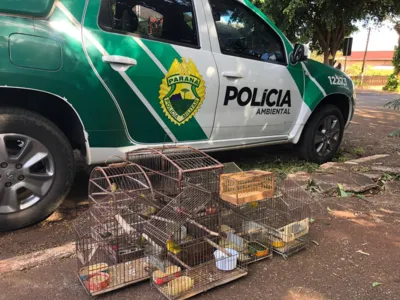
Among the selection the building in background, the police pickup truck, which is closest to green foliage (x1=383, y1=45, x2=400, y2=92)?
the building in background

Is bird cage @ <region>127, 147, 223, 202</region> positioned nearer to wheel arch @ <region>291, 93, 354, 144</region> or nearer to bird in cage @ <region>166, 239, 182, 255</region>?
bird in cage @ <region>166, 239, 182, 255</region>

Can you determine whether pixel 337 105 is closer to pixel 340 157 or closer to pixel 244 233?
pixel 340 157

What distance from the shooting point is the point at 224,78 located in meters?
3.77

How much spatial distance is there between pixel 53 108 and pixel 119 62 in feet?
2.20

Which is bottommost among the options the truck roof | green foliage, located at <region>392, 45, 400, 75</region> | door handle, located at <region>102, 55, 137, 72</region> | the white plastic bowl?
the white plastic bowl

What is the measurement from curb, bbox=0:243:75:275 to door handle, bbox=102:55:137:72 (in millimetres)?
1449

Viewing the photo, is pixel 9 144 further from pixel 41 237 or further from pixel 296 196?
pixel 296 196

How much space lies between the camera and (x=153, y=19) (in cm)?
337

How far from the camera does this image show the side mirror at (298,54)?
4.38 meters

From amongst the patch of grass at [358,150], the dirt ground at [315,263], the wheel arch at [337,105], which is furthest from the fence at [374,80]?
the dirt ground at [315,263]

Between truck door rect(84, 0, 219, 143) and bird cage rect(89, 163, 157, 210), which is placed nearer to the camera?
bird cage rect(89, 163, 157, 210)

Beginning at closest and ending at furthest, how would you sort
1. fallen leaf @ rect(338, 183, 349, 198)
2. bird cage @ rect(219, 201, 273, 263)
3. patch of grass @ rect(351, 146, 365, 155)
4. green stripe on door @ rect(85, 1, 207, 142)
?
bird cage @ rect(219, 201, 273, 263), green stripe on door @ rect(85, 1, 207, 142), fallen leaf @ rect(338, 183, 349, 198), patch of grass @ rect(351, 146, 365, 155)

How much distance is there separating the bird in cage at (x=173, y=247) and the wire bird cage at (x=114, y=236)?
192 mm

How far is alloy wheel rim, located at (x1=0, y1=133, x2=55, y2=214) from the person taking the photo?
270cm
